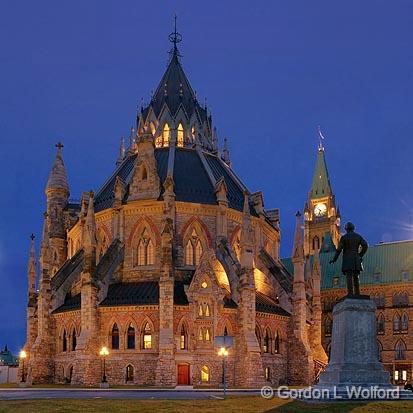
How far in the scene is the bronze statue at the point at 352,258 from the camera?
29.1 m

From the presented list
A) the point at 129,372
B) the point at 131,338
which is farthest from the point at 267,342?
the point at 129,372

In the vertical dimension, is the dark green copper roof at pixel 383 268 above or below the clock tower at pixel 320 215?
below

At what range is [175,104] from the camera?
8194 centimetres

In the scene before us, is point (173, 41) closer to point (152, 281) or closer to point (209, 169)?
point (209, 169)

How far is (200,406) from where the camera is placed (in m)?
27.2

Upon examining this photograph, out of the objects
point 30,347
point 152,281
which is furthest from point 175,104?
point 30,347

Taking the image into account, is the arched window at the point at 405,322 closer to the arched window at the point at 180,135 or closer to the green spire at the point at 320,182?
the arched window at the point at 180,135

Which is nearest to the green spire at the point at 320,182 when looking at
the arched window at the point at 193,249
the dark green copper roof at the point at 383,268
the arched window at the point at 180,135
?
the dark green copper roof at the point at 383,268

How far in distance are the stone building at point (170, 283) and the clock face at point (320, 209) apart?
187 ft

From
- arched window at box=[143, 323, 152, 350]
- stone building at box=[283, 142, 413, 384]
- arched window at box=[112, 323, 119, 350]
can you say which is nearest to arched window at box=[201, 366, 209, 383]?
arched window at box=[143, 323, 152, 350]

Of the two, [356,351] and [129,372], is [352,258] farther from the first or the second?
[129,372]

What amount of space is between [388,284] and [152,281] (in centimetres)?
3851

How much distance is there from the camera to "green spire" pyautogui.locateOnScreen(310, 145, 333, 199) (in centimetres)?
13925

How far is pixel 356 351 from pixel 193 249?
41.7 m
